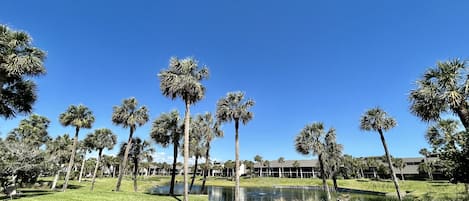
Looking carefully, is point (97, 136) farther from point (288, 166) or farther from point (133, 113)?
point (288, 166)

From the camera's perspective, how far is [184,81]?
66.6 feet

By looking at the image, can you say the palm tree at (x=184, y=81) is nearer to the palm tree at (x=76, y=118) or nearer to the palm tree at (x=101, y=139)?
the palm tree at (x=76, y=118)

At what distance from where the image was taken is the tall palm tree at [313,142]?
3294 centimetres

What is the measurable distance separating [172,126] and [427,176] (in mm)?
80907

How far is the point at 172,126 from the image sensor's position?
29516 millimetres

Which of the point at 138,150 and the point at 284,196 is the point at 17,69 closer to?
the point at 138,150

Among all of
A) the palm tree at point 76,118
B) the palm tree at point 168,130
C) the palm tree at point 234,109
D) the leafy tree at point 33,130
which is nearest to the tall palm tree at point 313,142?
the palm tree at point 234,109

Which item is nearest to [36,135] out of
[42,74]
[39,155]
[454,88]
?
[39,155]

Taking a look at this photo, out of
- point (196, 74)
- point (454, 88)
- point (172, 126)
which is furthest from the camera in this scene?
point (172, 126)

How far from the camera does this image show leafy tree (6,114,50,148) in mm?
38531

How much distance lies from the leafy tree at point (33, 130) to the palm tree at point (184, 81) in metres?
30.5

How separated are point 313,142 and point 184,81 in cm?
2169

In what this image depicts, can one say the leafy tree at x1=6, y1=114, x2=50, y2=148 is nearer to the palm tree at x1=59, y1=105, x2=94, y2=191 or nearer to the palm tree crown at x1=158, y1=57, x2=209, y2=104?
the palm tree at x1=59, y1=105, x2=94, y2=191

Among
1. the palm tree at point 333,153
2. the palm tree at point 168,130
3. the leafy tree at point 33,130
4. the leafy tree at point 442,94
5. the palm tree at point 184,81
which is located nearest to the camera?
the leafy tree at point 442,94
